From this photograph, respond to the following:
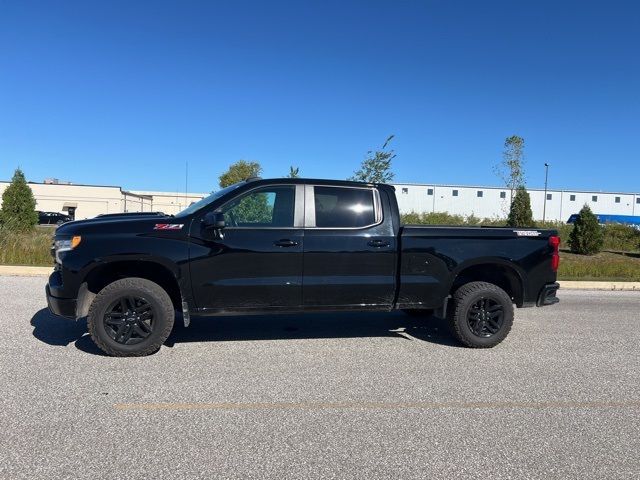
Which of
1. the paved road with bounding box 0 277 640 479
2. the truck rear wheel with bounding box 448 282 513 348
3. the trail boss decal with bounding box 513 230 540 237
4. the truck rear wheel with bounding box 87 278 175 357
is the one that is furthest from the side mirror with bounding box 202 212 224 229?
the trail boss decal with bounding box 513 230 540 237

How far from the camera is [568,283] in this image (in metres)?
11.9

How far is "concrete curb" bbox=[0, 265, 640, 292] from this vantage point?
11.0m

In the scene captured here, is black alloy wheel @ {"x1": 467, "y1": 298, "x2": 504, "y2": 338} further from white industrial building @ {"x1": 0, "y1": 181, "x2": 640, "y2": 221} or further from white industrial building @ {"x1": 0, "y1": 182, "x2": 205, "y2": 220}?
white industrial building @ {"x1": 0, "y1": 182, "x2": 205, "y2": 220}

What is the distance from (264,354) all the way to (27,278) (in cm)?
777

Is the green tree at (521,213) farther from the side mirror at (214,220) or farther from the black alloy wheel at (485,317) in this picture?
the side mirror at (214,220)

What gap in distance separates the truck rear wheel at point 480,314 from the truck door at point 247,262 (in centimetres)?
192

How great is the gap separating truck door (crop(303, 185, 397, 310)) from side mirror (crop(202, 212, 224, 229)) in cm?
95

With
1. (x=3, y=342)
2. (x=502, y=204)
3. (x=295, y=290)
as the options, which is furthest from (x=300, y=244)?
(x=502, y=204)

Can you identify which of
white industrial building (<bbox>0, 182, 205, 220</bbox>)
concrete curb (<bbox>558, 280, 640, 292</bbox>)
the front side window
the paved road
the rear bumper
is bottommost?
the paved road

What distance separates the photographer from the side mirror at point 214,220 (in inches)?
200

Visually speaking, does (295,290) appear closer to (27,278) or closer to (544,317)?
(544,317)

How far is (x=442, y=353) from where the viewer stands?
5.68 metres

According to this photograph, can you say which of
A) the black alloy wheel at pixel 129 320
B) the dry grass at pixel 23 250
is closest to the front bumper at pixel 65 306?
the black alloy wheel at pixel 129 320

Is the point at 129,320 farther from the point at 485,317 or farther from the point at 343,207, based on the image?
the point at 485,317
